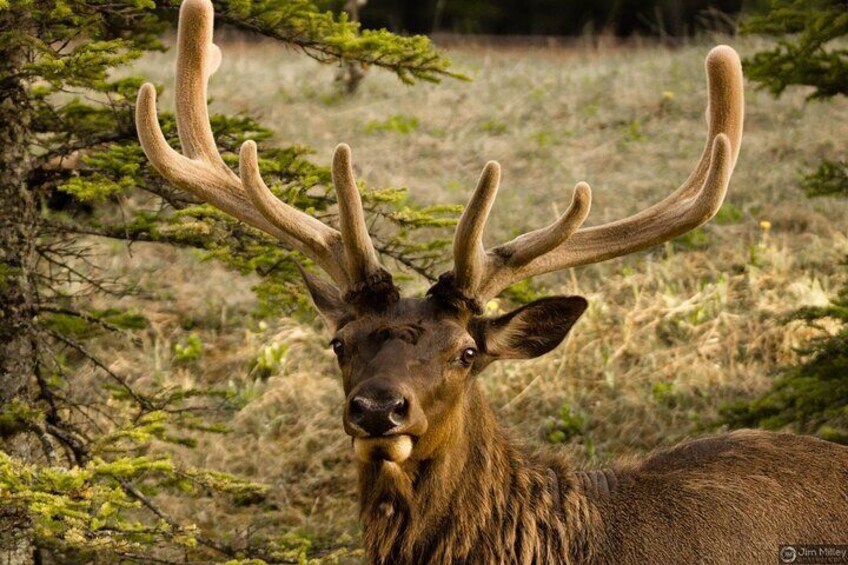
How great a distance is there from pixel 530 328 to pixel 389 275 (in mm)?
609

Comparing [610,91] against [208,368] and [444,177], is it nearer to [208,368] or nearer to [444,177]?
[444,177]

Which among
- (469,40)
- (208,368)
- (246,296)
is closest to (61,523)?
(208,368)

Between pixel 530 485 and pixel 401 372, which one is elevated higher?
pixel 401 372

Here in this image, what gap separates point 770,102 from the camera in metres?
13.6

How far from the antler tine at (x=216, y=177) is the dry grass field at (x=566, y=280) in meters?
1.73

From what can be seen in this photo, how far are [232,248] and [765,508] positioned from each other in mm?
2823

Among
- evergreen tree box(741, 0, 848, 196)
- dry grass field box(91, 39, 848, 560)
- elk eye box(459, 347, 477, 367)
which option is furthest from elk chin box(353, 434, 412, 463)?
evergreen tree box(741, 0, 848, 196)

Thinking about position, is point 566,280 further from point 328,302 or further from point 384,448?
point 384,448

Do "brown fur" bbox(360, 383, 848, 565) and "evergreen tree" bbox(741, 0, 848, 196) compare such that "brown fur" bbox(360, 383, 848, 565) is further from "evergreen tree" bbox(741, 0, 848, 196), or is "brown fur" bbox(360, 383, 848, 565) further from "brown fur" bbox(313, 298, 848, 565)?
"evergreen tree" bbox(741, 0, 848, 196)

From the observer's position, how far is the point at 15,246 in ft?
20.0

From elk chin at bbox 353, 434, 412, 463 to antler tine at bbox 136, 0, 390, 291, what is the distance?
784 millimetres

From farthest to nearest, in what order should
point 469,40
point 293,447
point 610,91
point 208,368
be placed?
point 469,40 < point 610,91 < point 208,368 < point 293,447

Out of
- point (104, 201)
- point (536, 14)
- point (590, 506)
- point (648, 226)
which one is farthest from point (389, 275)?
point (536, 14)

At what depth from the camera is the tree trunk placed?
6008mm
